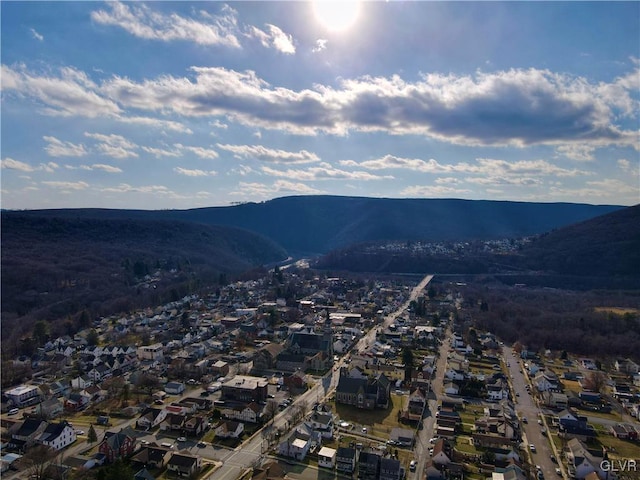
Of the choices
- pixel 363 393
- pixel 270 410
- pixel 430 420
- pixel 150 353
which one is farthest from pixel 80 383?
pixel 430 420

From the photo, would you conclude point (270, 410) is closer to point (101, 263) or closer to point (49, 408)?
point (49, 408)

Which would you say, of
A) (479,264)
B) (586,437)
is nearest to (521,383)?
(586,437)

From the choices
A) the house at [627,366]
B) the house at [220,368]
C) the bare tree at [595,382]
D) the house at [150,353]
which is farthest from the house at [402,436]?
the house at [627,366]

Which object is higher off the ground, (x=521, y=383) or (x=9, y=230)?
(x=9, y=230)

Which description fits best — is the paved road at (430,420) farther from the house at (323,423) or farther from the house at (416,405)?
the house at (323,423)

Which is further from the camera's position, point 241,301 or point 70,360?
point 241,301

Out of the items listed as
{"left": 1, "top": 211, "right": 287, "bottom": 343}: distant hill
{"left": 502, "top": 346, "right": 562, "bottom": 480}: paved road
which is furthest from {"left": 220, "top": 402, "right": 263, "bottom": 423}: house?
{"left": 1, "top": 211, "right": 287, "bottom": 343}: distant hill

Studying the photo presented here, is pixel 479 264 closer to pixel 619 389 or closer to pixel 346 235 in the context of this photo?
pixel 619 389
